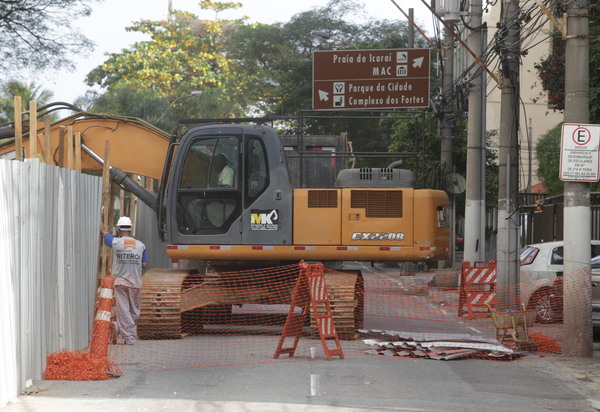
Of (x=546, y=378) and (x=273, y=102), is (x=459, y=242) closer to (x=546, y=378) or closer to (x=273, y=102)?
(x=273, y=102)

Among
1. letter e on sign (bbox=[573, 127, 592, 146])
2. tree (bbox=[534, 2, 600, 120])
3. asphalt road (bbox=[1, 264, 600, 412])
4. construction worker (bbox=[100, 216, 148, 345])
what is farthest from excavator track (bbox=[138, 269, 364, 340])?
tree (bbox=[534, 2, 600, 120])

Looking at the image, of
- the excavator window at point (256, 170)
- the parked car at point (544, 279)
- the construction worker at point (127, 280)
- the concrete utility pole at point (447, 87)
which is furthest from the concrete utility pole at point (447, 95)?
the construction worker at point (127, 280)

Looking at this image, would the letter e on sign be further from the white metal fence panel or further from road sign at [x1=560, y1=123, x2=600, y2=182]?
the white metal fence panel

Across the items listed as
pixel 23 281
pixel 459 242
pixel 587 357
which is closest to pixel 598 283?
pixel 587 357

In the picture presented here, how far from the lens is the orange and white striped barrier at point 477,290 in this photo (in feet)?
68.9

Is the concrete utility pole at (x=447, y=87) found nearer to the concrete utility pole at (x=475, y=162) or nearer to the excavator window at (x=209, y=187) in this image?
the concrete utility pole at (x=475, y=162)

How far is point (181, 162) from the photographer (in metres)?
16.4

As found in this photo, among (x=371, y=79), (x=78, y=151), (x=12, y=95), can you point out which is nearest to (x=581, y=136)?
(x=78, y=151)

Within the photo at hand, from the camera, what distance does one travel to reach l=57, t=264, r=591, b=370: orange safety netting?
565 inches

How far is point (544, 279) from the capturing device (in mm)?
19391

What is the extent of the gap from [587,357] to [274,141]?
18.6 feet

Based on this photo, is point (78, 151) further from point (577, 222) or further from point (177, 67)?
point (177, 67)

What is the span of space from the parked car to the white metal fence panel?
25.9ft

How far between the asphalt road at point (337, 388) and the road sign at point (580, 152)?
2.62 metres
